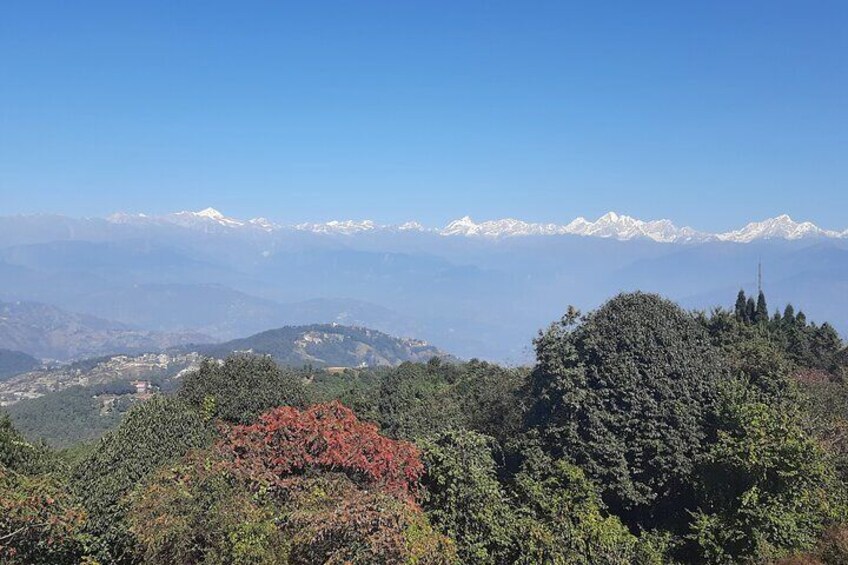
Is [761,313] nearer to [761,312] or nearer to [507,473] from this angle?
[761,312]

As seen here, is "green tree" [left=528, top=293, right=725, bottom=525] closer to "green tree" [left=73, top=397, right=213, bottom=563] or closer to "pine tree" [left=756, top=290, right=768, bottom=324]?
"green tree" [left=73, top=397, right=213, bottom=563]

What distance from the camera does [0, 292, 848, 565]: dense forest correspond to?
10.0m

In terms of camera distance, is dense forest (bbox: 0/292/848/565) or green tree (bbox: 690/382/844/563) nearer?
dense forest (bbox: 0/292/848/565)

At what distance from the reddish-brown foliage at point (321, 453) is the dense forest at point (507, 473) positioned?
0.05 m

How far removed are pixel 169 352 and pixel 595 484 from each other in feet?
630

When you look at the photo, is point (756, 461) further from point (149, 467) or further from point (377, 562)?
point (149, 467)

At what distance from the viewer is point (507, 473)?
742 inches

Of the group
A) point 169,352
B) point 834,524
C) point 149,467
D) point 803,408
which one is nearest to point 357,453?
point 149,467

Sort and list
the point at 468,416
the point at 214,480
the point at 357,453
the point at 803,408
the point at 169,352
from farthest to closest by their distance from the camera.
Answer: the point at 169,352
the point at 468,416
the point at 803,408
the point at 357,453
the point at 214,480

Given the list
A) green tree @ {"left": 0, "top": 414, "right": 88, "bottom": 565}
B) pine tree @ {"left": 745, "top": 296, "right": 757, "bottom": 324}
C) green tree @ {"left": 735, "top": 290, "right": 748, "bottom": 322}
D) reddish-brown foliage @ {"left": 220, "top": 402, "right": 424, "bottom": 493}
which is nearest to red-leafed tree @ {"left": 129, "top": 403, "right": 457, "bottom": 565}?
reddish-brown foliage @ {"left": 220, "top": 402, "right": 424, "bottom": 493}

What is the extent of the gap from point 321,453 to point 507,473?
27.8 ft

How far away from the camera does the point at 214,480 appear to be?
11.0m

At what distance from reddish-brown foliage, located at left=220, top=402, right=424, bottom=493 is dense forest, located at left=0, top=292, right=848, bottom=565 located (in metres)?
0.05

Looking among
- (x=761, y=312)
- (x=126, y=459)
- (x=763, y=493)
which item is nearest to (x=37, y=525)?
(x=126, y=459)
